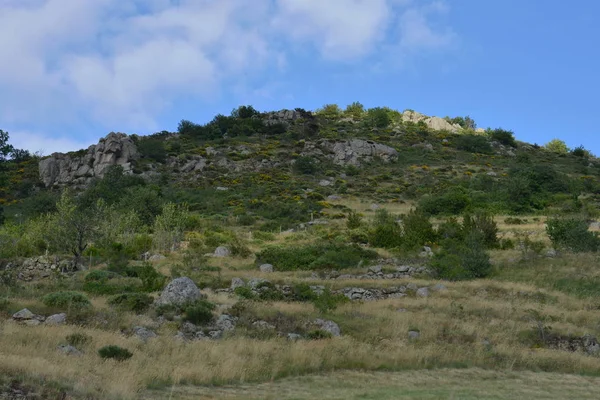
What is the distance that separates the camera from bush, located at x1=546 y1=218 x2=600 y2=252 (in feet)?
97.6

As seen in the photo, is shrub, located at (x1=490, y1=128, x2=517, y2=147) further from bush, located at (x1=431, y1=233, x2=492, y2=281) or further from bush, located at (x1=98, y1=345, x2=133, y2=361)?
bush, located at (x1=98, y1=345, x2=133, y2=361)

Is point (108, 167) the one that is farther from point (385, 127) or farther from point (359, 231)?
point (385, 127)

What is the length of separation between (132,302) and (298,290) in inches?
289

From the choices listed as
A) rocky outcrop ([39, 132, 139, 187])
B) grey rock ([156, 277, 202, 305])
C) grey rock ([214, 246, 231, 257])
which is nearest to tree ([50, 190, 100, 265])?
grey rock ([214, 246, 231, 257])

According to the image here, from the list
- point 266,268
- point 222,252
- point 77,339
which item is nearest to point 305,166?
point 222,252

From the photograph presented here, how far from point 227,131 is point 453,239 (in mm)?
72083

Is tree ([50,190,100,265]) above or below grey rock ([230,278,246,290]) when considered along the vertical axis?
above

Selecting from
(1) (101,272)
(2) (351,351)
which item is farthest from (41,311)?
(2) (351,351)

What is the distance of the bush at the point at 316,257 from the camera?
2888cm

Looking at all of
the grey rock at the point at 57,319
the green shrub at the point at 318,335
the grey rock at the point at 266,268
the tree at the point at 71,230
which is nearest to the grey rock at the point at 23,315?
the grey rock at the point at 57,319

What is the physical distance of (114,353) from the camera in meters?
10.6

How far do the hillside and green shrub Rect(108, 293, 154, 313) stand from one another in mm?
91

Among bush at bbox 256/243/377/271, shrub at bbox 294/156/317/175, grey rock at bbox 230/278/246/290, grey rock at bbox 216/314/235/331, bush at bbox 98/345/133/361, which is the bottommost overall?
grey rock at bbox 216/314/235/331

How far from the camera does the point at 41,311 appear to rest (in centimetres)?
1574
